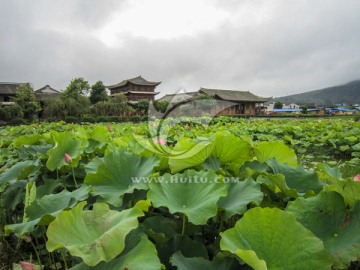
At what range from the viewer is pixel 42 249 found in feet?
5.31

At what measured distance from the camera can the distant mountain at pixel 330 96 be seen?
145 metres

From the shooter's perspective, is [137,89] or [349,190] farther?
[137,89]

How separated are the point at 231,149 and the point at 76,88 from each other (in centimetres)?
3122

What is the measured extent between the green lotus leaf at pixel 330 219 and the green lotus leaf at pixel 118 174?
0.57 metres

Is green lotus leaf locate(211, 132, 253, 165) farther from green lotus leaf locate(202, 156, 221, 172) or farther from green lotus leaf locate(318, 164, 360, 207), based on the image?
green lotus leaf locate(318, 164, 360, 207)

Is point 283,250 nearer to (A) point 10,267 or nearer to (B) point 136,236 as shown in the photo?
(B) point 136,236

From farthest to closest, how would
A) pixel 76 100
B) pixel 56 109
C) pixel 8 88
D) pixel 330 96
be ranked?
1. pixel 330 96
2. pixel 8 88
3. pixel 76 100
4. pixel 56 109

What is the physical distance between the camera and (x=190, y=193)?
3.30 ft

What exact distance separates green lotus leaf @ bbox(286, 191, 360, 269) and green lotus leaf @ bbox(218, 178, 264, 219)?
12 cm

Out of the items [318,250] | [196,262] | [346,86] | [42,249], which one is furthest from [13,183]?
[346,86]

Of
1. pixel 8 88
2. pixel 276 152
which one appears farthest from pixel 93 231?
pixel 8 88

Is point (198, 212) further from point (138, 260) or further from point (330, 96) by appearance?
point (330, 96)

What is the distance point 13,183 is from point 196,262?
1.27 metres

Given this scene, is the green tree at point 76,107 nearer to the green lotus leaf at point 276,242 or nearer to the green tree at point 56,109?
the green tree at point 56,109
